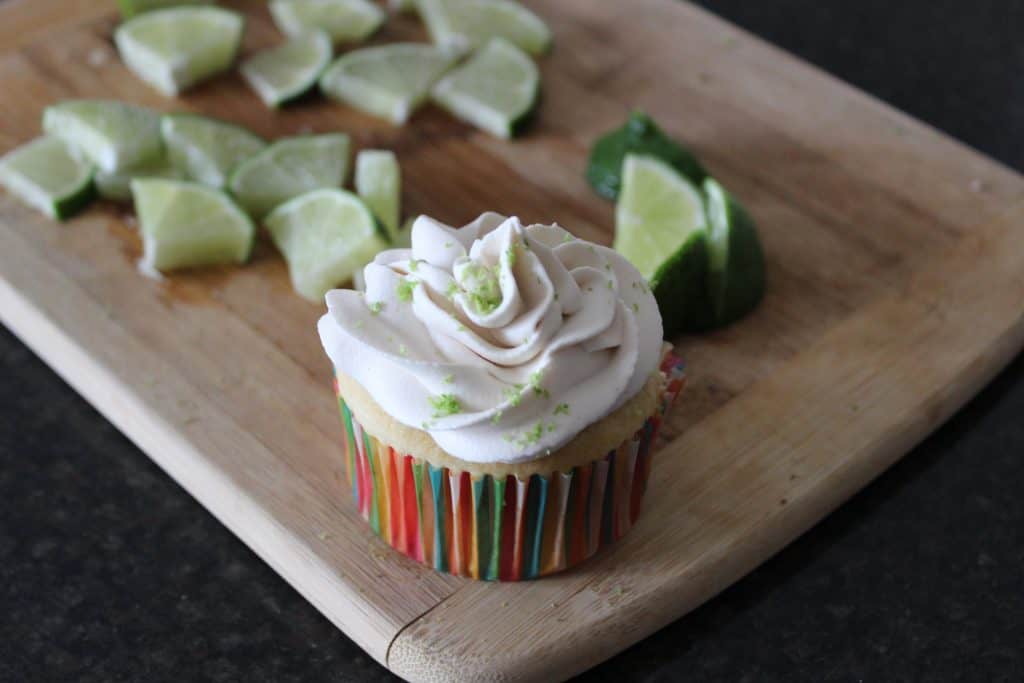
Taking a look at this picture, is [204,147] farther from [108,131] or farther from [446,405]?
[446,405]

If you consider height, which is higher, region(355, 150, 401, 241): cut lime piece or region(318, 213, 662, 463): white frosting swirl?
region(318, 213, 662, 463): white frosting swirl

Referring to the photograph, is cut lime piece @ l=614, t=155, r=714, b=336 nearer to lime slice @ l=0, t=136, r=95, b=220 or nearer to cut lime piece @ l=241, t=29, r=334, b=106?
cut lime piece @ l=241, t=29, r=334, b=106

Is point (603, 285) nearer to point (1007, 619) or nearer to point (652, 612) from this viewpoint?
point (652, 612)

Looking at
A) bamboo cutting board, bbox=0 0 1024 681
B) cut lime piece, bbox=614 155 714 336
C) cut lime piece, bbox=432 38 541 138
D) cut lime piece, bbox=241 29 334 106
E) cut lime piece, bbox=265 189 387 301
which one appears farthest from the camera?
cut lime piece, bbox=241 29 334 106

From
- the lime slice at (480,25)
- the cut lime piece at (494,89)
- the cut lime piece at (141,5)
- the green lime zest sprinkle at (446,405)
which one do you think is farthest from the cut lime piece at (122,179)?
the green lime zest sprinkle at (446,405)

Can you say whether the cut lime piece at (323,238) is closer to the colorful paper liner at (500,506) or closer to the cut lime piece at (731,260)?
the colorful paper liner at (500,506)

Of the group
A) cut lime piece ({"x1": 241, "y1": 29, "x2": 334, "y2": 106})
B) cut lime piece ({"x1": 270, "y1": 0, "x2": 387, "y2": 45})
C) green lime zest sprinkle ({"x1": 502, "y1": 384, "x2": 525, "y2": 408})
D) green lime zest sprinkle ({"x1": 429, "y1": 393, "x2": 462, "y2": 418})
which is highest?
green lime zest sprinkle ({"x1": 502, "y1": 384, "x2": 525, "y2": 408})

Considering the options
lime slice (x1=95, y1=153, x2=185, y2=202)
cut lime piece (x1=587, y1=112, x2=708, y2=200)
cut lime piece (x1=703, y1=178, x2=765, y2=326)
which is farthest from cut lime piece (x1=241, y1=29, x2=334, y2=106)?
cut lime piece (x1=703, y1=178, x2=765, y2=326)
